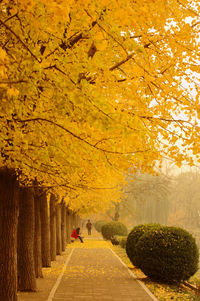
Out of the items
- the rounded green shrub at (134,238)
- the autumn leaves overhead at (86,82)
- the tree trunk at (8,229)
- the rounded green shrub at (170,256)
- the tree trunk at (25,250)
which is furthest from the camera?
the rounded green shrub at (134,238)

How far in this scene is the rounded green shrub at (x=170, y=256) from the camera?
43.2 feet

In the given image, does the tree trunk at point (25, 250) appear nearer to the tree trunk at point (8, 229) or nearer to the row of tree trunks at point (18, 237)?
the row of tree trunks at point (18, 237)

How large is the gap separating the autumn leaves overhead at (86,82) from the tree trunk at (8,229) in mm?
1204

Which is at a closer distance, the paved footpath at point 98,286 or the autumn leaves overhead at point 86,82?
the autumn leaves overhead at point 86,82

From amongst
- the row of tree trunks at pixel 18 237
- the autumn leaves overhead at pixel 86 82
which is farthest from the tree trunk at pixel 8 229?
the autumn leaves overhead at pixel 86 82

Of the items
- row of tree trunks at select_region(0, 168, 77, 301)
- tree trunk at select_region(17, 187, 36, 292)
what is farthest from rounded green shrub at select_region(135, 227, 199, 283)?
tree trunk at select_region(17, 187, 36, 292)

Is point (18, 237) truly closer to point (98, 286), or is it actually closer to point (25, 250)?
point (25, 250)

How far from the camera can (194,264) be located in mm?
13297

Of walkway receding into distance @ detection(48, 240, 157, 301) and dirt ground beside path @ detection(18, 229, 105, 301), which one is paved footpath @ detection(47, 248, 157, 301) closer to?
walkway receding into distance @ detection(48, 240, 157, 301)

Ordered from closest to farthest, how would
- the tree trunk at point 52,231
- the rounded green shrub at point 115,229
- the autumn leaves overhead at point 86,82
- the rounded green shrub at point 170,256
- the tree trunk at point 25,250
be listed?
the autumn leaves overhead at point 86,82 < the tree trunk at point 25,250 < the rounded green shrub at point 170,256 < the tree trunk at point 52,231 < the rounded green shrub at point 115,229

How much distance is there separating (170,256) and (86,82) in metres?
9.68

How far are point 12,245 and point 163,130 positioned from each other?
13.8ft

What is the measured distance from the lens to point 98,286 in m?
12.7

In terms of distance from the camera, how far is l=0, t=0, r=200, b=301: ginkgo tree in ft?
16.2
